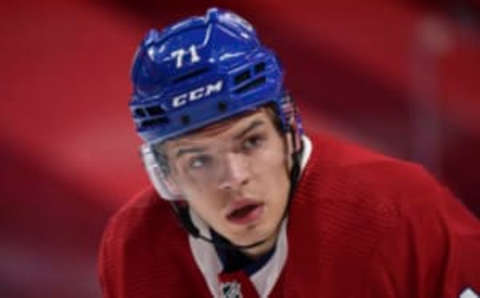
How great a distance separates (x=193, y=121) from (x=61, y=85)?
829 millimetres

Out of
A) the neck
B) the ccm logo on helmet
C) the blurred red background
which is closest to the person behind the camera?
the ccm logo on helmet

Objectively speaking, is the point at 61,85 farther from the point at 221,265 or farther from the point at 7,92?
the point at 221,265

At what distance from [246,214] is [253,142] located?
80 mm

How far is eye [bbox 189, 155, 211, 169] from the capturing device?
4.36 ft

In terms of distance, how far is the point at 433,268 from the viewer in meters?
1.30

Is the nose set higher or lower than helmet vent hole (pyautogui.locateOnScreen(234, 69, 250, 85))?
lower

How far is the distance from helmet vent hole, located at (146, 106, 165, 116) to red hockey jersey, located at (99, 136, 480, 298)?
18 cm

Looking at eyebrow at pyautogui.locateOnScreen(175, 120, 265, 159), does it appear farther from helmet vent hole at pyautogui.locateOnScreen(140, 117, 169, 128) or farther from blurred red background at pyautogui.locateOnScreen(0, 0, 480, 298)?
blurred red background at pyautogui.locateOnScreen(0, 0, 480, 298)

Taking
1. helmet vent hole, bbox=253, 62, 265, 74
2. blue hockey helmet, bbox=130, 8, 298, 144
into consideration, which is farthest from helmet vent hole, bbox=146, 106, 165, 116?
helmet vent hole, bbox=253, 62, 265, 74

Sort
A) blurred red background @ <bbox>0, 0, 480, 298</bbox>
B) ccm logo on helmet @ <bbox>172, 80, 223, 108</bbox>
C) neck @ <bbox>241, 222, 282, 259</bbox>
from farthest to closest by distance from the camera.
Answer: blurred red background @ <bbox>0, 0, 480, 298</bbox> → neck @ <bbox>241, 222, 282, 259</bbox> → ccm logo on helmet @ <bbox>172, 80, 223, 108</bbox>

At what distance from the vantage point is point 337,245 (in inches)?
52.1

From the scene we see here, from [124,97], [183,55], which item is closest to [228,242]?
[183,55]

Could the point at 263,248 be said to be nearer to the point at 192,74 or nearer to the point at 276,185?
the point at 276,185

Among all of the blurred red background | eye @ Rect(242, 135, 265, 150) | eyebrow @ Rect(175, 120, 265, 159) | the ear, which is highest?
eyebrow @ Rect(175, 120, 265, 159)
